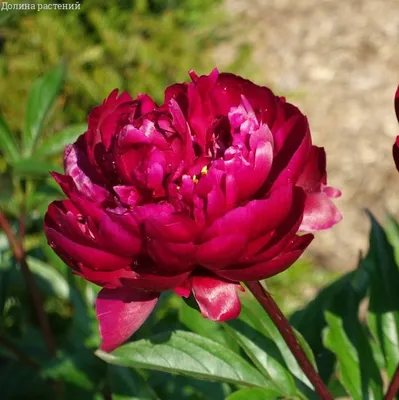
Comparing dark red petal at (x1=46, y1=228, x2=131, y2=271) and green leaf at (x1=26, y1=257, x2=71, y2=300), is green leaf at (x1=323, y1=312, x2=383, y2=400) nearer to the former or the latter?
dark red petal at (x1=46, y1=228, x2=131, y2=271)

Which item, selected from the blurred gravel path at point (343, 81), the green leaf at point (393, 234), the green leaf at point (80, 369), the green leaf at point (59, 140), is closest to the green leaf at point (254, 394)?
the green leaf at point (393, 234)

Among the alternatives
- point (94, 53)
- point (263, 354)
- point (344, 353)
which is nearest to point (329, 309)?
point (344, 353)

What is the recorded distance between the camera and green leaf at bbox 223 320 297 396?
3.34ft

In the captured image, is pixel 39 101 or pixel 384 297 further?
pixel 39 101

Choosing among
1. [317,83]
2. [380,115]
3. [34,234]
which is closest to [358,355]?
[34,234]

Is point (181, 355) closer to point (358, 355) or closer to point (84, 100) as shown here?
point (358, 355)

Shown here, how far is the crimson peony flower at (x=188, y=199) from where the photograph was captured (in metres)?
0.74

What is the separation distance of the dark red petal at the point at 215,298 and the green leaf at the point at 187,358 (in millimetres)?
168

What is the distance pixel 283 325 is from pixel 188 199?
0.64ft

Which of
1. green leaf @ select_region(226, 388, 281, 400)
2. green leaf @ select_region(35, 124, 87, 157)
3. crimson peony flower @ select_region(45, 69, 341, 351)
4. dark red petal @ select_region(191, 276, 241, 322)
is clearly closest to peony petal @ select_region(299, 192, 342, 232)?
crimson peony flower @ select_region(45, 69, 341, 351)

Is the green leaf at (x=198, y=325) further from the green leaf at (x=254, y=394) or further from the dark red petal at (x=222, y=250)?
the dark red petal at (x=222, y=250)

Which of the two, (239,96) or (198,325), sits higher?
(239,96)

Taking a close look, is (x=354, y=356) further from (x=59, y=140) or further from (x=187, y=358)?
(x=59, y=140)

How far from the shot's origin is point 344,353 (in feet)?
3.83
